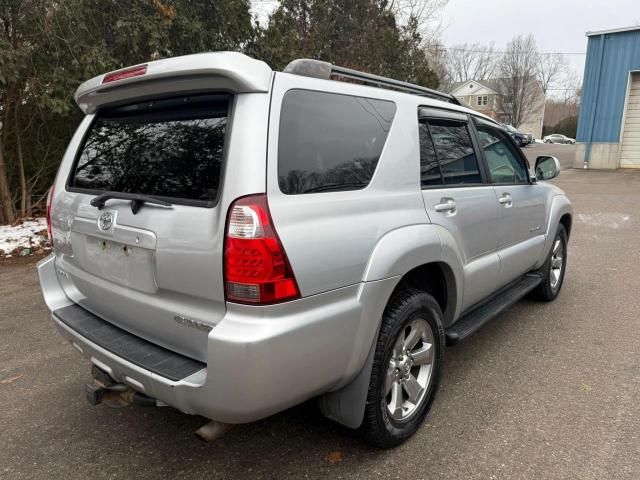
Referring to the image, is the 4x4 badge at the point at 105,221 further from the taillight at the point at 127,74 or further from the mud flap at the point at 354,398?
the mud flap at the point at 354,398

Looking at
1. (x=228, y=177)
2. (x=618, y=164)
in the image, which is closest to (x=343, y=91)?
(x=228, y=177)

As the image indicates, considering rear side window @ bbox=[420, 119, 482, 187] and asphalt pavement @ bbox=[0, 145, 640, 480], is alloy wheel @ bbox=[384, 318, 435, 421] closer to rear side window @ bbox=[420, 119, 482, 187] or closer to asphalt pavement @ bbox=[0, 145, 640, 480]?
asphalt pavement @ bbox=[0, 145, 640, 480]

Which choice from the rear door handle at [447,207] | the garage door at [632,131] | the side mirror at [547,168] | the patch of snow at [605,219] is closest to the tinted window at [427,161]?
the rear door handle at [447,207]

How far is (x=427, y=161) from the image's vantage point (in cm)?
272

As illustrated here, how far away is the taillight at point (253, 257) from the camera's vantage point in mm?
1780

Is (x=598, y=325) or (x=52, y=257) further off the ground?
(x=52, y=257)

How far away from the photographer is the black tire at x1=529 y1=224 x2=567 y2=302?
4.41m

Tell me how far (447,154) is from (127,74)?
187cm

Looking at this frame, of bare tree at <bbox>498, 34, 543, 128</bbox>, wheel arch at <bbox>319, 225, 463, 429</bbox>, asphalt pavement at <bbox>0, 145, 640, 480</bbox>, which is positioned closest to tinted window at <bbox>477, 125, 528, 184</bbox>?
wheel arch at <bbox>319, 225, 463, 429</bbox>

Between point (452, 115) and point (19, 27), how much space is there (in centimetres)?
630

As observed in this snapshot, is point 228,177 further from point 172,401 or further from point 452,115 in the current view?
point 452,115

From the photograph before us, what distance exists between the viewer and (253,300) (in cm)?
179

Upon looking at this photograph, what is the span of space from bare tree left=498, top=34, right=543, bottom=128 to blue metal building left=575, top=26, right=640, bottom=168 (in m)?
36.9

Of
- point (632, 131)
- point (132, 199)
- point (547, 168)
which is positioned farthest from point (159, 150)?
point (632, 131)
